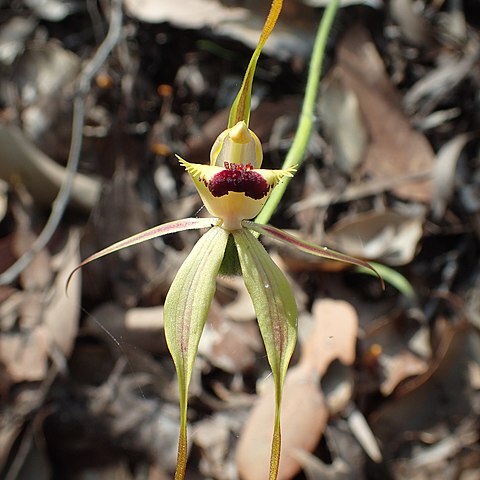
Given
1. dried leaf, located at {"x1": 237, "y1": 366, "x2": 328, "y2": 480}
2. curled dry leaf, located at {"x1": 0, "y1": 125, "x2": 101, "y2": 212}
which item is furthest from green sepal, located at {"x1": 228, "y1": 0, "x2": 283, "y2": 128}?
curled dry leaf, located at {"x1": 0, "y1": 125, "x2": 101, "y2": 212}

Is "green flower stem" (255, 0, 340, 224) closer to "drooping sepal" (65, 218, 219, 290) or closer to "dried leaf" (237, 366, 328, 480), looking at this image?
"drooping sepal" (65, 218, 219, 290)

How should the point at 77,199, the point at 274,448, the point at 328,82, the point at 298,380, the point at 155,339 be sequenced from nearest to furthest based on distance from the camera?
the point at 274,448, the point at 298,380, the point at 155,339, the point at 77,199, the point at 328,82

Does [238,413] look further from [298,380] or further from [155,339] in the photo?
[155,339]

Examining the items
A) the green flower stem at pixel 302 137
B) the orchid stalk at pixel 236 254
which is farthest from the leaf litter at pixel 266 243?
the orchid stalk at pixel 236 254

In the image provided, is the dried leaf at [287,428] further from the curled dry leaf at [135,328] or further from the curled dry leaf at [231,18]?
the curled dry leaf at [231,18]

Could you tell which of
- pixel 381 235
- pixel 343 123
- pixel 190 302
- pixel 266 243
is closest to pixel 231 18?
pixel 343 123

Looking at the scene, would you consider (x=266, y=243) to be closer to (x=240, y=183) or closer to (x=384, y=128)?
(x=384, y=128)

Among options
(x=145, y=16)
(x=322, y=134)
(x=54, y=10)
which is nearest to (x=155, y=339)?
(x=322, y=134)
